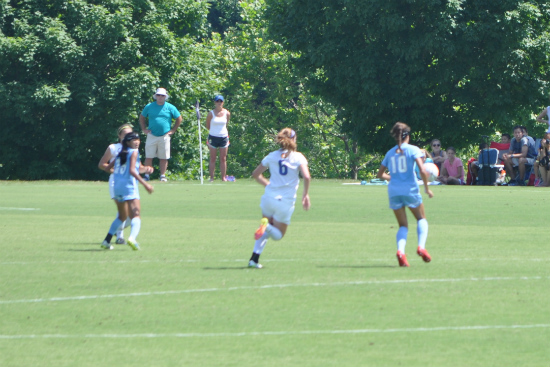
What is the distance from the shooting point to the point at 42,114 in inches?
1839

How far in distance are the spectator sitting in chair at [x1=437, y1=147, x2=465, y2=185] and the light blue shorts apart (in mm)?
17473

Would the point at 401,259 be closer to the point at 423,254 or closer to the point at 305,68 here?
the point at 423,254

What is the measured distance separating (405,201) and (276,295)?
2.95 m

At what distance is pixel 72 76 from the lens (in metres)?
45.8

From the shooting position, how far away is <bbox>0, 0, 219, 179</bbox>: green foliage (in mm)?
43906

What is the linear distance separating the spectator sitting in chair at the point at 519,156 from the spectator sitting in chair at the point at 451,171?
129cm

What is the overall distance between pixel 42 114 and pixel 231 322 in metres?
40.5

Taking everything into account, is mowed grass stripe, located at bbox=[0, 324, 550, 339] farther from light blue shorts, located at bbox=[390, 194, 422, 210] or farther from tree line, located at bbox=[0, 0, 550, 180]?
tree line, located at bbox=[0, 0, 550, 180]

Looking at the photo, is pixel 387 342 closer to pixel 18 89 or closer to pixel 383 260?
pixel 383 260

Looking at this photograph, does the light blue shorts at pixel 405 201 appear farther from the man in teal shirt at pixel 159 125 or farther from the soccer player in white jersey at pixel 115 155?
the man in teal shirt at pixel 159 125

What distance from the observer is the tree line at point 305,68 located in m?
40.5

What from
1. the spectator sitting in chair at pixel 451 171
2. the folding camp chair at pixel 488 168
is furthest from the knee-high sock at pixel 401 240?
the spectator sitting in chair at pixel 451 171

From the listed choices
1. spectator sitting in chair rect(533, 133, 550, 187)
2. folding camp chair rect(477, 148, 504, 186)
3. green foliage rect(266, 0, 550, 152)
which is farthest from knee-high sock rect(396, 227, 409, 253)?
green foliage rect(266, 0, 550, 152)

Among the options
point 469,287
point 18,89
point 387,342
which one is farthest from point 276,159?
point 18,89
